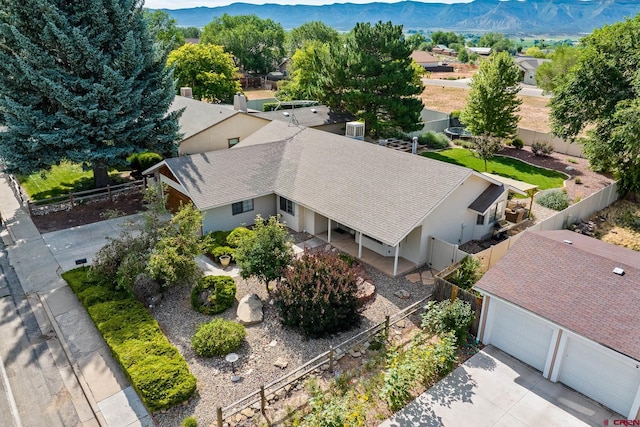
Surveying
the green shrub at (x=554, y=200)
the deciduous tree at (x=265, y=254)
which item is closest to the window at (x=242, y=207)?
the deciduous tree at (x=265, y=254)

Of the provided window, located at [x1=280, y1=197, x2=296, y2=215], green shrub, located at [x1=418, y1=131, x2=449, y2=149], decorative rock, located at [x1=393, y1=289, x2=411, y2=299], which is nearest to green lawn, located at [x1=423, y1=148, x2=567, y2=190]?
green shrub, located at [x1=418, y1=131, x2=449, y2=149]

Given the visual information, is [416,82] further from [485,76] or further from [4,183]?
[4,183]

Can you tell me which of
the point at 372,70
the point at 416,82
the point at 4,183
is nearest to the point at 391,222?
the point at 372,70

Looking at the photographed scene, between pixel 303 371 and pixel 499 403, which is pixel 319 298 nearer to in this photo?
pixel 303 371

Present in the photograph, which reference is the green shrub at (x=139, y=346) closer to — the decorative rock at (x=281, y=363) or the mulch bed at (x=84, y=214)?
the decorative rock at (x=281, y=363)

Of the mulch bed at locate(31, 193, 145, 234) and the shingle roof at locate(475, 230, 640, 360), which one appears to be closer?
the shingle roof at locate(475, 230, 640, 360)

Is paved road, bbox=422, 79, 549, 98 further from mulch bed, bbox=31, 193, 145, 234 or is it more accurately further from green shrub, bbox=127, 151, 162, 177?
mulch bed, bbox=31, 193, 145, 234
